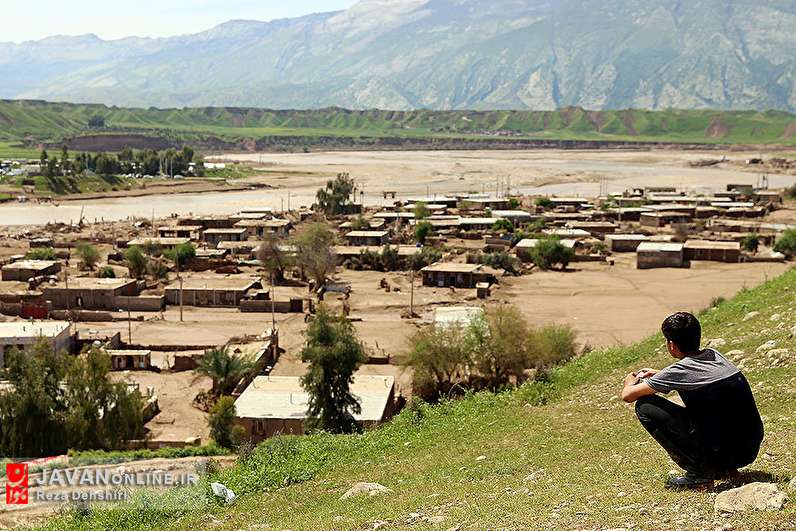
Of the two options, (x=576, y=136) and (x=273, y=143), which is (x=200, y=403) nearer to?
Answer: (x=273, y=143)

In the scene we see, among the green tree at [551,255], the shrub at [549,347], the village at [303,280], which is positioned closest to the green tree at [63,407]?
the village at [303,280]

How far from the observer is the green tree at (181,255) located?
4356 centimetres

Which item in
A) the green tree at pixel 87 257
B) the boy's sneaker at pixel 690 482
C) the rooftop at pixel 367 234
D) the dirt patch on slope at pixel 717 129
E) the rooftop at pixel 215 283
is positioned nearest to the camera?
the boy's sneaker at pixel 690 482

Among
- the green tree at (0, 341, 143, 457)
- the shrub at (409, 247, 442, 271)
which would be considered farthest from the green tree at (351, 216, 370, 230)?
the green tree at (0, 341, 143, 457)

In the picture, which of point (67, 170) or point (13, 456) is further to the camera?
point (67, 170)

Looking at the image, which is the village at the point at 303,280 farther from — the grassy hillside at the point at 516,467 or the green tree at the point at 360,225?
the grassy hillside at the point at 516,467

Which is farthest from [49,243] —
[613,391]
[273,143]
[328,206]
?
[273,143]

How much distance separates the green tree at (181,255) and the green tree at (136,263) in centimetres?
210

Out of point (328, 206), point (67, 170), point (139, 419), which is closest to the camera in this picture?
point (139, 419)

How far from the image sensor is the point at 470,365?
19.6 m

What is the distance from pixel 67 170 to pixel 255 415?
79235 millimetres

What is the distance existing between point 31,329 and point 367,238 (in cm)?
2872

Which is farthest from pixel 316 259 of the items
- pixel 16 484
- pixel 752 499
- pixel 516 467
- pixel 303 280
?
pixel 752 499

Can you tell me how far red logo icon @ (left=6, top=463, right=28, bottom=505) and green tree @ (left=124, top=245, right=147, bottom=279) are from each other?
91.4ft
